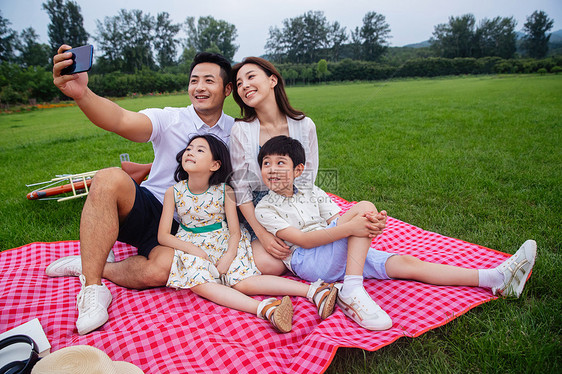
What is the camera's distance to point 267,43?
31469 millimetres

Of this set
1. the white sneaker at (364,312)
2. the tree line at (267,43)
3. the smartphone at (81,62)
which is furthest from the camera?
the tree line at (267,43)

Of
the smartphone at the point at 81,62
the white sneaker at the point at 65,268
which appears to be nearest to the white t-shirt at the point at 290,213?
the smartphone at the point at 81,62

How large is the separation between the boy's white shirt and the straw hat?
4.25 feet

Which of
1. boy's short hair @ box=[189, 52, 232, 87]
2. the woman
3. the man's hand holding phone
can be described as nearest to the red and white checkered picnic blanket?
the woman

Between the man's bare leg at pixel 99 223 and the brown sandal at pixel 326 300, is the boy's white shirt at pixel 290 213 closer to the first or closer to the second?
the brown sandal at pixel 326 300

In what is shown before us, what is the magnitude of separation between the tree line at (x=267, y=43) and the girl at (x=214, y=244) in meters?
2.50

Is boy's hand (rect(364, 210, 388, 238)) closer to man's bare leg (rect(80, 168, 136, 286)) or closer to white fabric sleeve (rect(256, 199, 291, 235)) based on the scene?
white fabric sleeve (rect(256, 199, 291, 235))

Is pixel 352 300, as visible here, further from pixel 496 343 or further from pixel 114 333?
pixel 114 333

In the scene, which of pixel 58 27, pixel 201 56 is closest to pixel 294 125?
pixel 201 56

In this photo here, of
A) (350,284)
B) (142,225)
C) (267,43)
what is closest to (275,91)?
(142,225)

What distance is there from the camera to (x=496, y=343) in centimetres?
169

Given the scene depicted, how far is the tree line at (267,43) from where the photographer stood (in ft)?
34.9

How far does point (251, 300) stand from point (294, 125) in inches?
56.4

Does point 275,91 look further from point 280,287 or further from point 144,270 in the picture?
point 144,270
